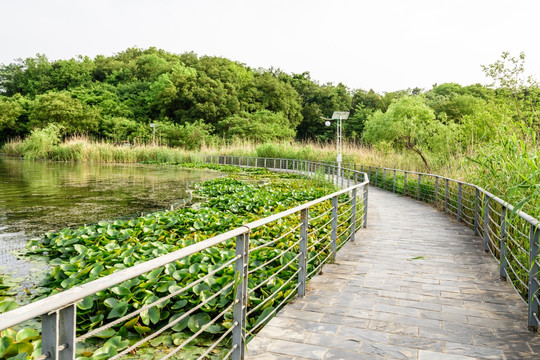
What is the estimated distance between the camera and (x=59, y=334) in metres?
1.32

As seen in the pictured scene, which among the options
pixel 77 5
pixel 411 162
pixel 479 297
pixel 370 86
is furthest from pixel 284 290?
pixel 370 86

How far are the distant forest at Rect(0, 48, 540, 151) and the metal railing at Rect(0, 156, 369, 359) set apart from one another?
37.7m

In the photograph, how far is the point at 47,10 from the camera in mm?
40438

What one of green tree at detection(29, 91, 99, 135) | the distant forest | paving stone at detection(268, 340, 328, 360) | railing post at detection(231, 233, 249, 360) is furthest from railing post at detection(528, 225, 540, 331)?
green tree at detection(29, 91, 99, 135)

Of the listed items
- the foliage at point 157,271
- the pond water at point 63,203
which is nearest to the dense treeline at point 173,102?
the pond water at point 63,203

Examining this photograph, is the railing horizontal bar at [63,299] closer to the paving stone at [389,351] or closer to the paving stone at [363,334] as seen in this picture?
the paving stone at [389,351]

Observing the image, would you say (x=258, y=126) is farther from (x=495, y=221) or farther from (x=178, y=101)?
(x=495, y=221)

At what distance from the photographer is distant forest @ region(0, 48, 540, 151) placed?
157ft

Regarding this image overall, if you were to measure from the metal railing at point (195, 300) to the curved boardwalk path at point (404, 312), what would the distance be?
30 centimetres

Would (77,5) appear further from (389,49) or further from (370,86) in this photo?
(370,86)

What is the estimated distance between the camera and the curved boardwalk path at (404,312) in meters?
3.08

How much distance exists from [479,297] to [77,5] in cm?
4497

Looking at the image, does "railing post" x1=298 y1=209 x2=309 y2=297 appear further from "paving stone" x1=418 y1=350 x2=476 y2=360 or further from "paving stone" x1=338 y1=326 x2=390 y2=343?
"paving stone" x1=418 y1=350 x2=476 y2=360

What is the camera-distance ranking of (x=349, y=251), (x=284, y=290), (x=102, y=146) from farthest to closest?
(x=102, y=146) → (x=349, y=251) → (x=284, y=290)
